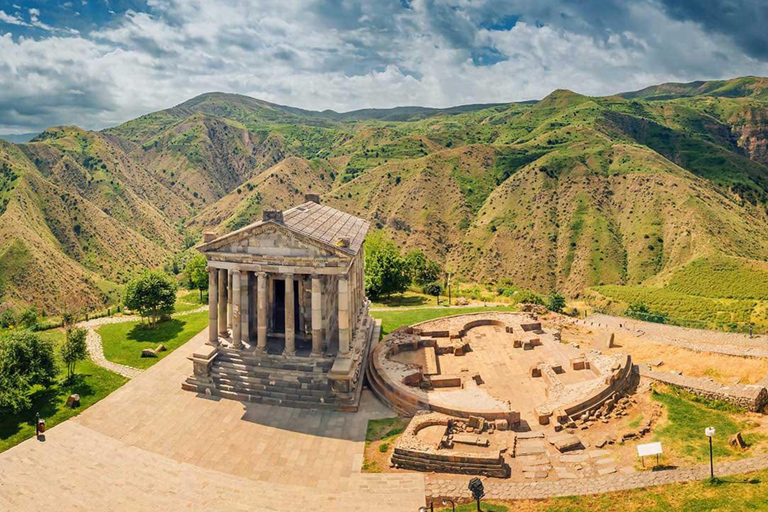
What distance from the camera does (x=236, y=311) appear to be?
37094 millimetres

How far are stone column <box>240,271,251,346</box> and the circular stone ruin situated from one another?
418 inches

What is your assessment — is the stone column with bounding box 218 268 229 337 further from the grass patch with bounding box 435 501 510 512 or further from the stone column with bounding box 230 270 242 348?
the grass patch with bounding box 435 501 510 512

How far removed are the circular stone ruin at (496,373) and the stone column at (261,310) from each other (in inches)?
353

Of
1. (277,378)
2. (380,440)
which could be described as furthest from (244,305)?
(380,440)

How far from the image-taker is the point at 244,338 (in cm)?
3847

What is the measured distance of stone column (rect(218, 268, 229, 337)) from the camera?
122 feet

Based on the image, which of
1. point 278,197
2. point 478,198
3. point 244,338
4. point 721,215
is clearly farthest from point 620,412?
point 278,197

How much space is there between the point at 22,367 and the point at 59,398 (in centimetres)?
329

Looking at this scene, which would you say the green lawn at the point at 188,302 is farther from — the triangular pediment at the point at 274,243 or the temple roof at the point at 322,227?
the triangular pediment at the point at 274,243

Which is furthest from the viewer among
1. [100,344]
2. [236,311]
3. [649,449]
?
[100,344]

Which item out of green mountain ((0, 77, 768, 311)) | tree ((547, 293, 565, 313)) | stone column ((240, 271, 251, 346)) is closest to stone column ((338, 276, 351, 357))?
stone column ((240, 271, 251, 346))

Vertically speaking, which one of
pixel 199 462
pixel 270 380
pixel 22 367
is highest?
pixel 22 367

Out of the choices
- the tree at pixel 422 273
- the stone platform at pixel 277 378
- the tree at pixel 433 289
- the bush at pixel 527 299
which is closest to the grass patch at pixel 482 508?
the stone platform at pixel 277 378

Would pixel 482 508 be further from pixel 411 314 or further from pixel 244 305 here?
pixel 411 314
